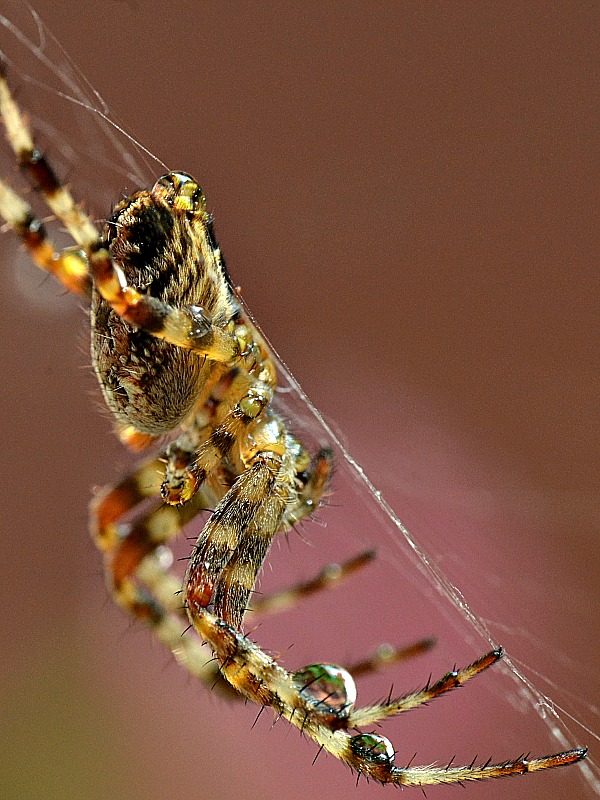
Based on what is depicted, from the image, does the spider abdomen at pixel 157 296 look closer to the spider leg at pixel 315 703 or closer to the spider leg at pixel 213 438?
the spider leg at pixel 213 438

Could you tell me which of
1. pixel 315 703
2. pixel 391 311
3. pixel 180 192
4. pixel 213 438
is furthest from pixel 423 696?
pixel 391 311

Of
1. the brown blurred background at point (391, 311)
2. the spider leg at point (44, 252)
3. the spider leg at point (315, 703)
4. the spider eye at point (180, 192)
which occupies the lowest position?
the spider leg at point (315, 703)

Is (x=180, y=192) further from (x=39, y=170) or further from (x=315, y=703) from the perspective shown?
(x=315, y=703)

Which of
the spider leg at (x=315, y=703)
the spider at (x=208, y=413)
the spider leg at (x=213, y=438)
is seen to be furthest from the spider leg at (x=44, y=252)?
the spider leg at (x=315, y=703)

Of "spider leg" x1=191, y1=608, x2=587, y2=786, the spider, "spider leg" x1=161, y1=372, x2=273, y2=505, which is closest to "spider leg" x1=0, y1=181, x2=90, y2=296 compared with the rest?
the spider

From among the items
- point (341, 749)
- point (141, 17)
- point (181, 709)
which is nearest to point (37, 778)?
point (181, 709)

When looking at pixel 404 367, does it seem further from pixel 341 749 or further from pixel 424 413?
pixel 341 749
